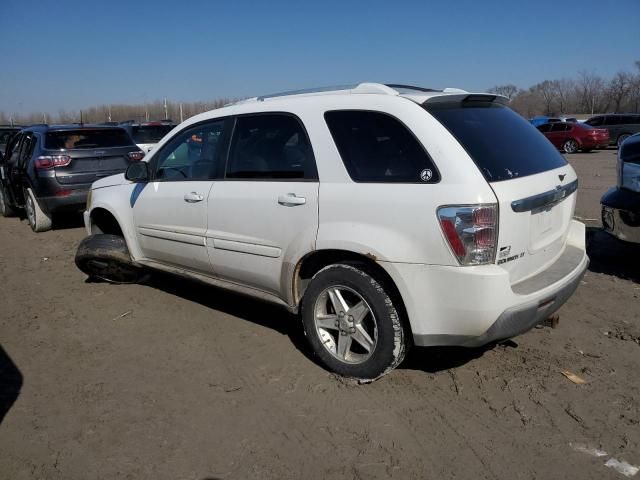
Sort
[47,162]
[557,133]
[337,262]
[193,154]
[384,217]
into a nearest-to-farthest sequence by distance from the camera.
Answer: [384,217], [337,262], [193,154], [47,162], [557,133]

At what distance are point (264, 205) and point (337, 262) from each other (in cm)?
68

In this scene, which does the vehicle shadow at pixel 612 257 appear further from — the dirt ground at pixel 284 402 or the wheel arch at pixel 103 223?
the wheel arch at pixel 103 223

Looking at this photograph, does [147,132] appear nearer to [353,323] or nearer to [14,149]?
[14,149]

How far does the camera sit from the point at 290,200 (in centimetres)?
354

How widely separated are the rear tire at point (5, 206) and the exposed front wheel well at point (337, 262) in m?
8.65

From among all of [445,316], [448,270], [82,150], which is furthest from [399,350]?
[82,150]

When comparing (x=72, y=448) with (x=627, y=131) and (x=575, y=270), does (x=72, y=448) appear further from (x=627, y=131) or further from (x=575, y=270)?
(x=627, y=131)

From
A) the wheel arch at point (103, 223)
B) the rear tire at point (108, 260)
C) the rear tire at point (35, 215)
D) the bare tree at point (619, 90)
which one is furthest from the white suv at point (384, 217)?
the bare tree at point (619, 90)

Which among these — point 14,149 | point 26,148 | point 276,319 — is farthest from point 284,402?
point 14,149

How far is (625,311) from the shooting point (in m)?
4.52

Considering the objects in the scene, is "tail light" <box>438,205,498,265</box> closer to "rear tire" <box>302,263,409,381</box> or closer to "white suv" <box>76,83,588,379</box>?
"white suv" <box>76,83,588,379</box>

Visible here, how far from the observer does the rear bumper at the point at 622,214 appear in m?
4.89

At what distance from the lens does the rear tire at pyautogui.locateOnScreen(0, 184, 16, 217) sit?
1019 cm

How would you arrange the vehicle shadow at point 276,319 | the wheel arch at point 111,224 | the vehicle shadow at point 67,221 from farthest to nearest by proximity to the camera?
the vehicle shadow at point 67,221
the wheel arch at point 111,224
the vehicle shadow at point 276,319
